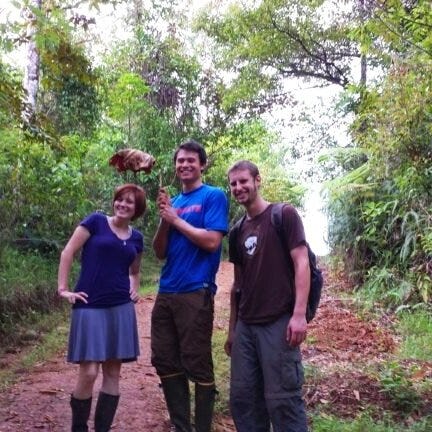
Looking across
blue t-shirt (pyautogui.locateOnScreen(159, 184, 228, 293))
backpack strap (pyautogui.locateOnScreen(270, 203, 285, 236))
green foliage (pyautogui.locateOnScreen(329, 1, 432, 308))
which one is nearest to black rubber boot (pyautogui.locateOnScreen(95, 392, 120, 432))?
blue t-shirt (pyautogui.locateOnScreen(159, 184, 228, 293))

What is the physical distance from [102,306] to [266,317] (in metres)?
1.08

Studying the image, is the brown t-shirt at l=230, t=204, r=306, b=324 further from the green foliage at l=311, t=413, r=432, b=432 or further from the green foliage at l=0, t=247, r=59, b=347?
the green foliage at l=0, t=247, r=59, b=347

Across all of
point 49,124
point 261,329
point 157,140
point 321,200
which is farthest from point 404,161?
point 157,140

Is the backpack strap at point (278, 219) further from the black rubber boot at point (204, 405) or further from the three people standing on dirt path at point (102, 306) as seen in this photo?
the black rubber boot at point (204, 405)

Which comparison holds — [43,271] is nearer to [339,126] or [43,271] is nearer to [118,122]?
[118,122]

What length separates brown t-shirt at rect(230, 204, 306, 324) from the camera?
347 cm

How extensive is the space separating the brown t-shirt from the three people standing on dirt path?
2.79 ft

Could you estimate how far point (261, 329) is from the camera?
3512 mm

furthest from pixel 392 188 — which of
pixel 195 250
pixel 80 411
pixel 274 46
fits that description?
pixel 80 411

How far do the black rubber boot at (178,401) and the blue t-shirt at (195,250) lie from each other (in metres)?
0.58

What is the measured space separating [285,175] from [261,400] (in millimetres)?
15995

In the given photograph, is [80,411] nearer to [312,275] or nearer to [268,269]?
[268,269]

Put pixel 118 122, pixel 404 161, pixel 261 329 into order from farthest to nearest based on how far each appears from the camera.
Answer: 1. pixel 118 122
2. pixel 404 161
3. pixel 261 329

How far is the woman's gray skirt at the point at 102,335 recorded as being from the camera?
12.3 feet
